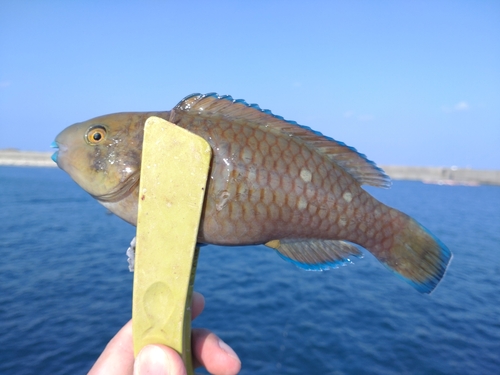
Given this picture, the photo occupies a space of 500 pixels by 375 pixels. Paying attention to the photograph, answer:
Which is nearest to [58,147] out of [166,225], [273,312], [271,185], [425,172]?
[166,225]

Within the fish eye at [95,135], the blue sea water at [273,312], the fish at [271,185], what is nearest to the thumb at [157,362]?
the fish at [271,185]

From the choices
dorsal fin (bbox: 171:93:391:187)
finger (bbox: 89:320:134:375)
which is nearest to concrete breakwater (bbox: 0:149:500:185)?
dorsal fin (bbox: 171:93:391:187)

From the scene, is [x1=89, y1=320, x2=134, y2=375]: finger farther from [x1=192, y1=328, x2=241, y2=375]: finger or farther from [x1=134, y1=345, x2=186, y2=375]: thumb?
[x1=134, y1=345, x2=186, y2=375]: thumb

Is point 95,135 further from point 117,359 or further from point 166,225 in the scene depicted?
point 117,359

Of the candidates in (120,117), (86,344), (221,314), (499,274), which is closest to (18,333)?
(86,344)

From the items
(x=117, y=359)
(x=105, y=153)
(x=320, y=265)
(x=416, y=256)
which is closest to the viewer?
(x=105, y=153)

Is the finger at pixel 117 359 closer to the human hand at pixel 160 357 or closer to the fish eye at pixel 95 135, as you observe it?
the human hand at pixel 160 357

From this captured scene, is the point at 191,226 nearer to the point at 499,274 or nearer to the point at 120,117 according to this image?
the point at 120,117
